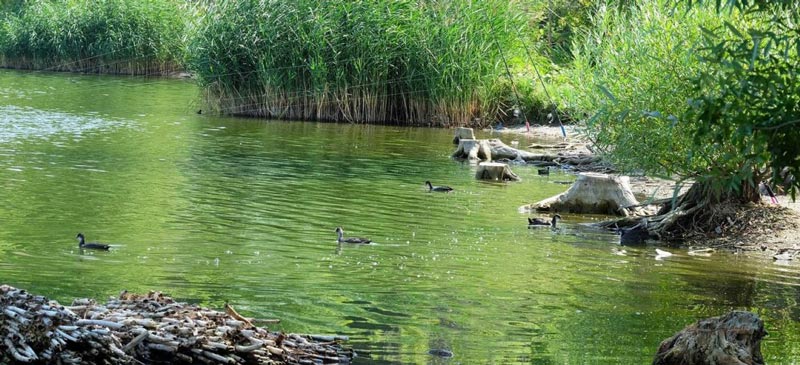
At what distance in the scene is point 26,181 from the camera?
2362 cm

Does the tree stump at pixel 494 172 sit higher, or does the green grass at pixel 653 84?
the green grass at pixel 653 84

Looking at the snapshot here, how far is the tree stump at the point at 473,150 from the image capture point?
30.5 m

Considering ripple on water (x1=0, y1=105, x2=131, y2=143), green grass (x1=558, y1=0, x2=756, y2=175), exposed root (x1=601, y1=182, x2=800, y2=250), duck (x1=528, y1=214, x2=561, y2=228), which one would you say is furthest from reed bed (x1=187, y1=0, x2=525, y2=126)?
exposed root (x1=601, y1=182, x2=800, y2=250)

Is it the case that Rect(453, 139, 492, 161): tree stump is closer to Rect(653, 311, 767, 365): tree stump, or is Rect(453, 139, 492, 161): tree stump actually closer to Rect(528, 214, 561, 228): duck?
Rect(528, 214, 561, 228): duck

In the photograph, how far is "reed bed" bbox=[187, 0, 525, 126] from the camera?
3747 cm

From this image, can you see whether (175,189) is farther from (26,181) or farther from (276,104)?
(276,104)

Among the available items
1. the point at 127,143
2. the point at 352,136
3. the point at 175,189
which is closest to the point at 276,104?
the point at 352,136

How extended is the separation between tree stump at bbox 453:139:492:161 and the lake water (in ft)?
2.22

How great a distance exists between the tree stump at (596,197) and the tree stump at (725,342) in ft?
38.5

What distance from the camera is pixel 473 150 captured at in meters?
30.6

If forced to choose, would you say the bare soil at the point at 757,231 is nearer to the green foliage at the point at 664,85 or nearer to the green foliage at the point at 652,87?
the green foliage at the point at 664,85

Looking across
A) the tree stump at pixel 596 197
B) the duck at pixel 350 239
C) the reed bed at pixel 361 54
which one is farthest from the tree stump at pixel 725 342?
the reed bed at pixel 361 54

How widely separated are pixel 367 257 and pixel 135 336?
768 cm

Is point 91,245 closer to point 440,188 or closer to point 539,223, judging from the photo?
point 539,223
